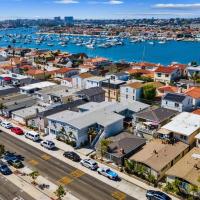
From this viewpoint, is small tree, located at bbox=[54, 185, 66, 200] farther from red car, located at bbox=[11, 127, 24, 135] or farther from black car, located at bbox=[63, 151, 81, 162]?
red car, located at bbox=[11, 127, 24, 135]

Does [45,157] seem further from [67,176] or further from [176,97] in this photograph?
[176,97]

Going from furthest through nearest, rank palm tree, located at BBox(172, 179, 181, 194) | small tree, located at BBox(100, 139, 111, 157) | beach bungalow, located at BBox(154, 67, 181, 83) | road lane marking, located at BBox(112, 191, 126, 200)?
beach bungalow, located at BBox(154, 67, 181, 83) → small tree, located at BBox(100, 139, 111, 157) → palm tree, located at BBox(172, 179, 181, 194) → road lane marking, located at BBox(112, 191, 126, 200)

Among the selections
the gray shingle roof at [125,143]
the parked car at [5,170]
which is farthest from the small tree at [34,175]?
the gray shingle roof at [125,143]

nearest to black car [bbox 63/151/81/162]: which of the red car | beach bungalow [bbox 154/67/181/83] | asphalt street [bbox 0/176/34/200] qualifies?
asphalt street [bbox 0/176/34/200]

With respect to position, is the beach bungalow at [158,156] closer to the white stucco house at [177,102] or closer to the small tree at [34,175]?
the small tree at [34,175]

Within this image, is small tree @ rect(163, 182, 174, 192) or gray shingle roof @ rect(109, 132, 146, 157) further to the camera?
gray shingle roof @ rect(109, 132, 146, 157)

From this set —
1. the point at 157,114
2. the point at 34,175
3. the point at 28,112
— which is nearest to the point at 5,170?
the point at 34,175
